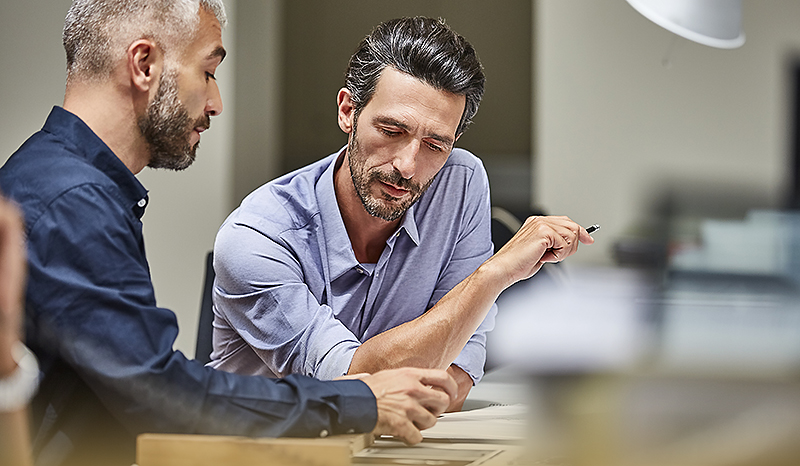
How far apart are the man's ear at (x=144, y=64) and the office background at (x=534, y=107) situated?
40.3 inches

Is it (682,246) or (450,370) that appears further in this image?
(682,246)

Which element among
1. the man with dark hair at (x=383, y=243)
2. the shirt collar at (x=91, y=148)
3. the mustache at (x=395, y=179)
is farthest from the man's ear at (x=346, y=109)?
the shirt collar at (x=91, y=148)

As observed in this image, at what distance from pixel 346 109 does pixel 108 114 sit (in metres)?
0.44

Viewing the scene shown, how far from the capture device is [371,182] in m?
1.02

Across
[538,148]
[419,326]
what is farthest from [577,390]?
[538,148]

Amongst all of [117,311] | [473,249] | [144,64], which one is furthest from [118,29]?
[473,249]

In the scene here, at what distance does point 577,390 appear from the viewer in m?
0.45

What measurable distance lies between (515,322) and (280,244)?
92 cm

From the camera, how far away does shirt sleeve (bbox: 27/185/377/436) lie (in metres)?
0.58

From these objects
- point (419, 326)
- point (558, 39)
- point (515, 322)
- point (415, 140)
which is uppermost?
point (558, 39)

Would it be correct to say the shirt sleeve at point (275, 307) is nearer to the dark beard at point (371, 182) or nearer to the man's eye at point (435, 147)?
the dark beard at point (371, 182)

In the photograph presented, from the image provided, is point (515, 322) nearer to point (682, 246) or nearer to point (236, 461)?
point (682, 246)

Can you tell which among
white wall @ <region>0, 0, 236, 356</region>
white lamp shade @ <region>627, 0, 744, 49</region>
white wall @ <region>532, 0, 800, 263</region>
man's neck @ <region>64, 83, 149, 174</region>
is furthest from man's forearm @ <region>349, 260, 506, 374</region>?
white wall @ <region>0, 0, 236, 356</region>

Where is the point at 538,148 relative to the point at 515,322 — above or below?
above
